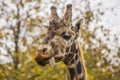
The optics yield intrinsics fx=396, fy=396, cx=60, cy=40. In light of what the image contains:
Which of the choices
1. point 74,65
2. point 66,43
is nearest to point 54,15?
point 66,43

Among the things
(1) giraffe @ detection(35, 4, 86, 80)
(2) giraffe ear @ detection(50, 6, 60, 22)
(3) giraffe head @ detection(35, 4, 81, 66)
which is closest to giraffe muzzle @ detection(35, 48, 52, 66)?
(3) giraffe head @ detection(35, 4, 81, 66)

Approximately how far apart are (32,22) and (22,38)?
108 cm

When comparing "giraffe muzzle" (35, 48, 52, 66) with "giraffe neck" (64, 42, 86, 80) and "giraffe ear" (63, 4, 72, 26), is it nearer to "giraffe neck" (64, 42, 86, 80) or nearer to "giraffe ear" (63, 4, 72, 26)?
"giraffe neck" (64, 42, 86, 80)

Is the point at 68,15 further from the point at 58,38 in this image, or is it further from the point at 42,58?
the point at 42,58

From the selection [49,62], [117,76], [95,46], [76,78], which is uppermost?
[49,62]

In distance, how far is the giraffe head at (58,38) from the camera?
255 inches

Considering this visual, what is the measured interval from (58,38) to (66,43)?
0.20 meters

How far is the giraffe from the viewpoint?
22.0ft

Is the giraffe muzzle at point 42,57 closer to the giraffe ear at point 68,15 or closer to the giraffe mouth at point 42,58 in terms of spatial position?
the giraffe mouth at point 42,58

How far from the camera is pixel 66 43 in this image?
695 centimetres

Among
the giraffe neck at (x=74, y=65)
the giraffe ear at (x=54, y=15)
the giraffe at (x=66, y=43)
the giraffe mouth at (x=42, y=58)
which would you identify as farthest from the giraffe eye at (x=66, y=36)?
the giraffe mouth at (x=42, y=58)

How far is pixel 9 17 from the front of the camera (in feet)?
66.2

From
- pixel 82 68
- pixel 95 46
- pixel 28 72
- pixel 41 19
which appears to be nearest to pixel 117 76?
pixel 95 46

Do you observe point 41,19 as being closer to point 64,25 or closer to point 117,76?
point 117,76
